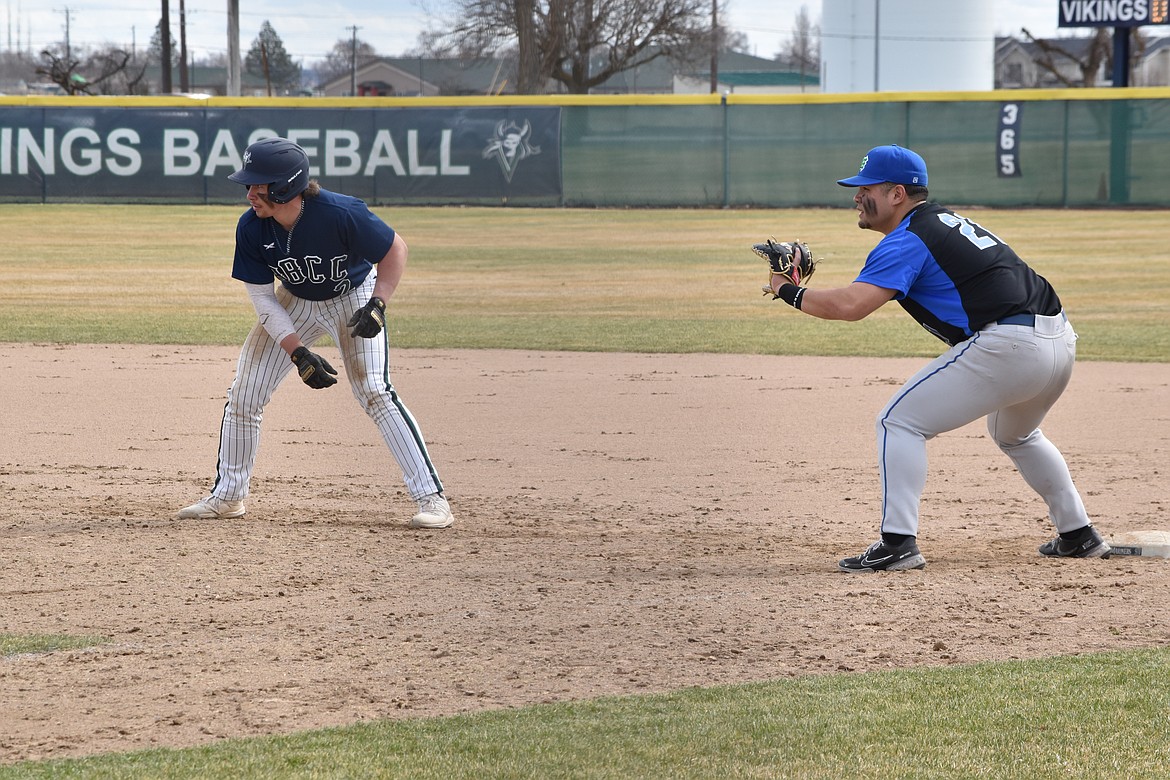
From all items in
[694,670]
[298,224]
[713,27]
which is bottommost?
[694,670]

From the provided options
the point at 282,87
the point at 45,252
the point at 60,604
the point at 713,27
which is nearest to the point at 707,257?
the point at 45,252

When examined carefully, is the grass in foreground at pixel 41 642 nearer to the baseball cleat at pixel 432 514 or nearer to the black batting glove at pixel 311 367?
the black batting glove at pixel 311 367

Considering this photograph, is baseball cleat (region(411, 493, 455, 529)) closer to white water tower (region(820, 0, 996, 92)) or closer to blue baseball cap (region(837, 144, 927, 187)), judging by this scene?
blue baseball cap (region(837, 144, 927, 187))

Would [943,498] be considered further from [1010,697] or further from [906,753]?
[906,753]

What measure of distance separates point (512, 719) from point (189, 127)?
24.6 meters

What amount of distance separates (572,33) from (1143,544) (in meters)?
41.4

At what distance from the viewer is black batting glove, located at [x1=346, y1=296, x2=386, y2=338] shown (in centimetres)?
516

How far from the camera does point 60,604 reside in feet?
14.7

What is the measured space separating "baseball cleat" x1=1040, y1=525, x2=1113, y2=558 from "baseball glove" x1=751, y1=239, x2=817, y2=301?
4.76ft

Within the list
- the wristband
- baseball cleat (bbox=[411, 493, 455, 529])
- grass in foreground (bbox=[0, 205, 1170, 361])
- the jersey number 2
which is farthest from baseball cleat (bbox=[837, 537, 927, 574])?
grass in foreground (bbox=[0, 205, 1170, 361])

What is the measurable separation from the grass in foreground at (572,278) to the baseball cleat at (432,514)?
2.63 metres

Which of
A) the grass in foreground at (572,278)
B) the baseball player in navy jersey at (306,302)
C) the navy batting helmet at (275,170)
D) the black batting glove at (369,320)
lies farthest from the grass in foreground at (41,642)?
the grass in foreground at (572,278)

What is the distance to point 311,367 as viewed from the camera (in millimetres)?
5230

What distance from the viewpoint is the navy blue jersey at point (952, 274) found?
445 centimetres
